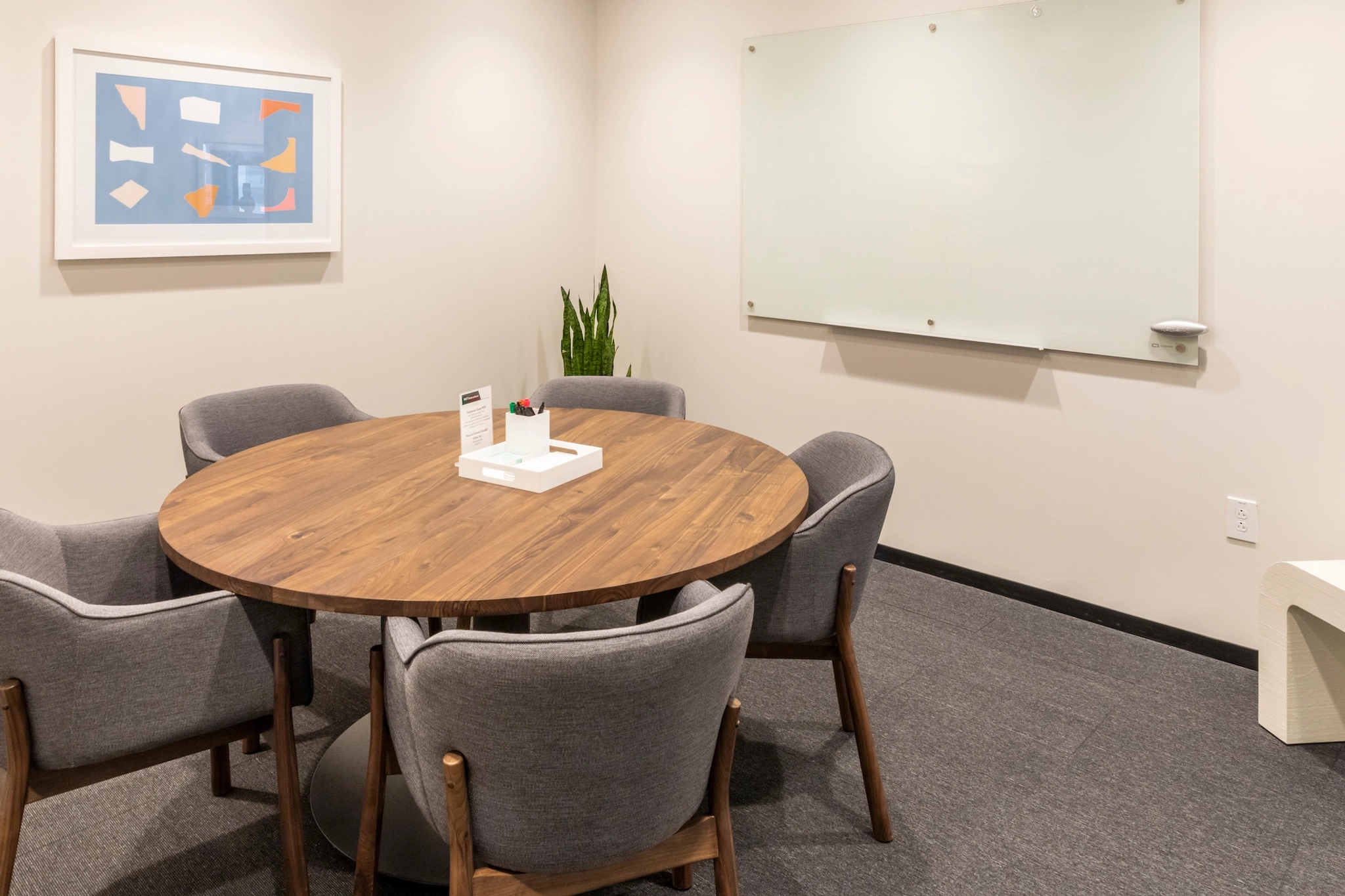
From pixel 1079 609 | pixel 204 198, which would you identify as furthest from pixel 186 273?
pixel 1079 609

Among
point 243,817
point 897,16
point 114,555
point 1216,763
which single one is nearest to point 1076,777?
point 1216,763

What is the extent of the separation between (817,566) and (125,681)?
125 centimetres

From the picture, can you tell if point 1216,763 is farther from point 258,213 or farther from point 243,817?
point 258,213

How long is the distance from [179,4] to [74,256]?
91cm

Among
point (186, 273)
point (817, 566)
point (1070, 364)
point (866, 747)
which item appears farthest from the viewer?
point (186, 273)

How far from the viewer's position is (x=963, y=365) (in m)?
3.42

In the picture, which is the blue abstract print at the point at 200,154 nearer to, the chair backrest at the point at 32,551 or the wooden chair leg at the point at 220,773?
the chair backrest at the point at 32,551

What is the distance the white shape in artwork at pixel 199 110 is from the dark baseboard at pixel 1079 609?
2.90 meters

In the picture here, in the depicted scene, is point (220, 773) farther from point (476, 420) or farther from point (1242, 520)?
point (1242, 520)

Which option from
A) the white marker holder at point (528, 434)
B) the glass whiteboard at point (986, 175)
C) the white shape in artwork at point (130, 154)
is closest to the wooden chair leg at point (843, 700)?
the white marker holder at point (528, 434)

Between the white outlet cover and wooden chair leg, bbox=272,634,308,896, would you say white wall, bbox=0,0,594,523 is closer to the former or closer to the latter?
wooden chair leg, bbox=272,634,308,896

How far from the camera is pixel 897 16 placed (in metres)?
3.38

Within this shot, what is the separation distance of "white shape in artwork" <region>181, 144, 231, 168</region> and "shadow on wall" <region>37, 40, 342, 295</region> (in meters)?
0.32

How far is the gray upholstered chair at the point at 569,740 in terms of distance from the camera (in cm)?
117
